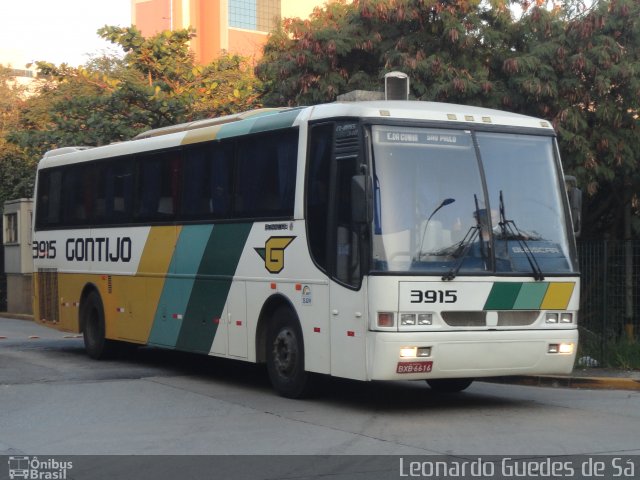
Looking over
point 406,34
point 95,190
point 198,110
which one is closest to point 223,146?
point 95,190

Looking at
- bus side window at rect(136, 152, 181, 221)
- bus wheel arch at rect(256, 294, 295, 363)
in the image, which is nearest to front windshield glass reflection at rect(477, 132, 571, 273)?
bus wheel arch at rect(256, 294, 295, 363)

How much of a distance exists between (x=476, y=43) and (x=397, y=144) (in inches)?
386

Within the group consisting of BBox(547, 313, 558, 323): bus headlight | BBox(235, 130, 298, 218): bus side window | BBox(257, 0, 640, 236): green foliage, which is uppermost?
BBox(257, 0, 640, 236): green foliage

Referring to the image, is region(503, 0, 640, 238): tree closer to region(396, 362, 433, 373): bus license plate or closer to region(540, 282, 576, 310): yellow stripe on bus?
region(540, 282, 576, 310): yellow stripe on bus

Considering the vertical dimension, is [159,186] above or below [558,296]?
above

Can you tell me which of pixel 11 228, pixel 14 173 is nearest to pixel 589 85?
pixel 11 228

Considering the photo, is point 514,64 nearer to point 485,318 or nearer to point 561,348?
point 561,348

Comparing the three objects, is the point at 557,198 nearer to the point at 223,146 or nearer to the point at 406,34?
the point at 223,146

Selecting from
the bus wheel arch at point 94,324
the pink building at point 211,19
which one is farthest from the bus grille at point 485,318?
the pink building at point 211,19

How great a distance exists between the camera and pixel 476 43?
20297 mm

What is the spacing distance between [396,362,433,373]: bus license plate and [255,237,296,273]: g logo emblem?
219cm

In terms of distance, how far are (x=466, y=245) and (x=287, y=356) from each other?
2538 mm

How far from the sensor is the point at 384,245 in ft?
35.2

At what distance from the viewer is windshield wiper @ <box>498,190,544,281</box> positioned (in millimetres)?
11273
